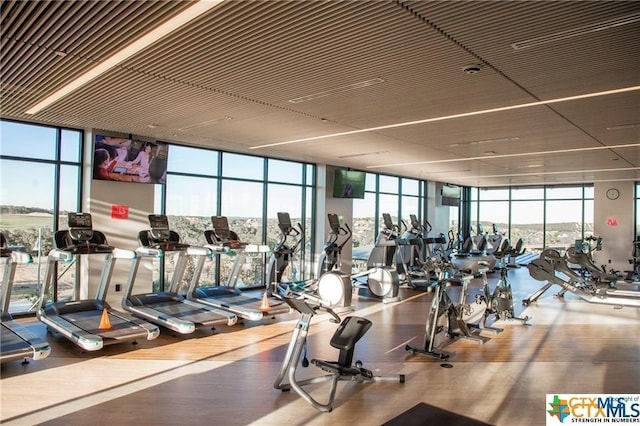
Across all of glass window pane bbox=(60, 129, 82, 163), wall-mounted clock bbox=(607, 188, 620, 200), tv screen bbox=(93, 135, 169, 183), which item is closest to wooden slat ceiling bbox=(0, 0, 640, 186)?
tv screen bbox=(93, 135, 169, 183)

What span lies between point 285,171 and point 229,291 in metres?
3.66

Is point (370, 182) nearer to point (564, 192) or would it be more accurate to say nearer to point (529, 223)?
point (529, 223)

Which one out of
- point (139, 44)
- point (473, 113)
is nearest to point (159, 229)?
point (139, 44)

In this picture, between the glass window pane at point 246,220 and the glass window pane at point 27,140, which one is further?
the glass window pane at point 246,220

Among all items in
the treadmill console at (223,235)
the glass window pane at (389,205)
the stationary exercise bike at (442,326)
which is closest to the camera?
the stationary exercise bike at (442,326)

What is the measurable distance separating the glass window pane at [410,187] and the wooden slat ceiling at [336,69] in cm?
713

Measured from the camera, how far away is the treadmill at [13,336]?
171 inches

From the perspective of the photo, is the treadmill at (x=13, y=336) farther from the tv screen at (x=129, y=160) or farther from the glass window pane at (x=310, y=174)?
the glass window pane at (x=310, y=174)

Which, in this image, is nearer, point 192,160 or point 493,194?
point 192,160

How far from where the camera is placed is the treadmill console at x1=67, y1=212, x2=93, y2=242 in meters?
5.76

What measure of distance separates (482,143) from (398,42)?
463 cm

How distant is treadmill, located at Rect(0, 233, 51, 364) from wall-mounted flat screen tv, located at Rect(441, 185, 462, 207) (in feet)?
41.9

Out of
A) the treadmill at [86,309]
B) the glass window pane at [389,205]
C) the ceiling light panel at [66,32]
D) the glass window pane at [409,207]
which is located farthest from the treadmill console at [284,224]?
the glass window pane at [409,207]

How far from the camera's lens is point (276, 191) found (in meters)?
10.2
